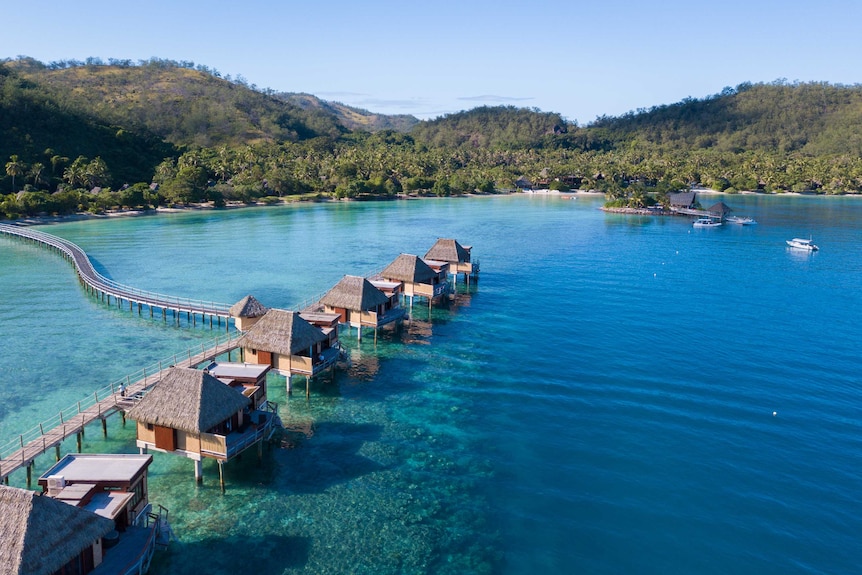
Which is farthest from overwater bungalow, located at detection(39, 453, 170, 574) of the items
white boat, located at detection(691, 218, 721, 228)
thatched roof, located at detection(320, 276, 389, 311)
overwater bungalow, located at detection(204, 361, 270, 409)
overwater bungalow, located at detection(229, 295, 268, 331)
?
white boat, located at detection(691, 218, 721, 228)

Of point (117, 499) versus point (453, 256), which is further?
point (453, 256)

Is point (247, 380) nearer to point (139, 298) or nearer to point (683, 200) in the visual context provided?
point (139, 298)

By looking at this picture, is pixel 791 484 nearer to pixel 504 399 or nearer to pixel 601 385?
pixel 601 385

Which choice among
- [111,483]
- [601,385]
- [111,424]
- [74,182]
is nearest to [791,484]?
[601,385]

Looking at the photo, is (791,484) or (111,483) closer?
(111,483)

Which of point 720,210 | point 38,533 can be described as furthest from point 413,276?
point 720,210

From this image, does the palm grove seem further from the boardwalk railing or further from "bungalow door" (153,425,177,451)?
"bungalow door" (153,425,177,451)
